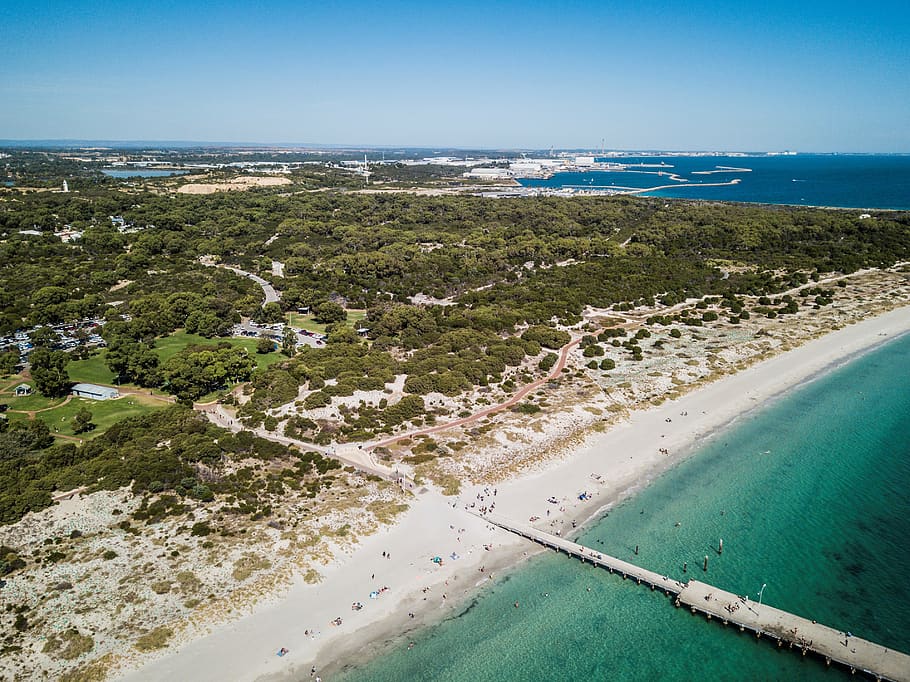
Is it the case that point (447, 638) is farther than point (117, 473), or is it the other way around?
point (117, 473)

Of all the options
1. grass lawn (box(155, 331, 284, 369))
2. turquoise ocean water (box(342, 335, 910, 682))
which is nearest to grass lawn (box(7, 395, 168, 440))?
grass lawn (box(155, 331, 284, 369))

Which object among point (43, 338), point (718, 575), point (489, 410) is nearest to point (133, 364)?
point (43, 338)

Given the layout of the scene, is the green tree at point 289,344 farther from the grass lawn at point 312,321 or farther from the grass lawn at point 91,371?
the grass lawn at point 91,371

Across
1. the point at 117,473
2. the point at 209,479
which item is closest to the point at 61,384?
the point at 117,473

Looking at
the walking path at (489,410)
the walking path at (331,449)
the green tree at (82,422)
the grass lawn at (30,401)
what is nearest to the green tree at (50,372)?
the grass lawn at (30,401)

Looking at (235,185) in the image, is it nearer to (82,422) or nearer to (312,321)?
(312,321)

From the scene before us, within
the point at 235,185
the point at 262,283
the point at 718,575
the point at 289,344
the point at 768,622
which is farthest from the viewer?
the point at 235,185

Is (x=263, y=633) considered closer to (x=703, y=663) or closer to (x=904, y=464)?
(x=703, y=663)
